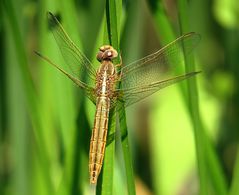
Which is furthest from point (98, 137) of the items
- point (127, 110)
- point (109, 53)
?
point (127, 110)

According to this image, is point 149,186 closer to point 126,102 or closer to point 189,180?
point 189,180

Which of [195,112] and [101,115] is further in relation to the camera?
[101,115]

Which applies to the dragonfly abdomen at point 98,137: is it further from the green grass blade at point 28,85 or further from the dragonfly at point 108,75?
the green grass blade at point 28,85

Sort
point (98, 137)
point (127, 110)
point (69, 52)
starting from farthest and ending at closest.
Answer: point (127, 110), point (69, 52), point (98, 137)

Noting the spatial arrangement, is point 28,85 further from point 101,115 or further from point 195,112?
point 195,112

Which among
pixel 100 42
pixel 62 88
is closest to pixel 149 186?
pixel 62 88

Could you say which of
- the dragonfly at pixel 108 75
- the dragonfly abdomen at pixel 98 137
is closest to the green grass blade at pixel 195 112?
the dragonfly at pixel 108 75
